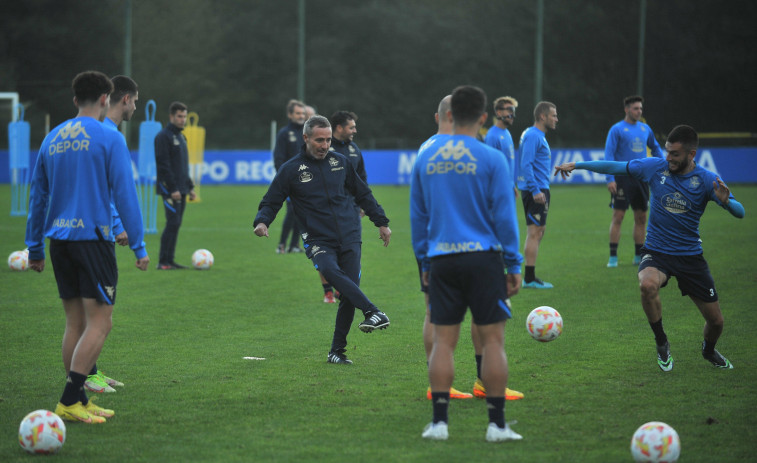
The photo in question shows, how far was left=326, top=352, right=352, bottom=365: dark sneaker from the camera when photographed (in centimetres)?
729

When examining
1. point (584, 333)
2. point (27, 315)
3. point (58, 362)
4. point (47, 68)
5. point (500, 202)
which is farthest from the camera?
point (47, 68)

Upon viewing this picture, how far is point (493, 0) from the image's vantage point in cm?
4797

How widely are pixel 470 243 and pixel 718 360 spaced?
9.90 feet

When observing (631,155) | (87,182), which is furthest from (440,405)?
(631,155)

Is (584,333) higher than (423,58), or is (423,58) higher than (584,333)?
(423,58)

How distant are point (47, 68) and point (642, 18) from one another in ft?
91.3

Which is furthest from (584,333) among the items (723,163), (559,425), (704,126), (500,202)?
(704,126)

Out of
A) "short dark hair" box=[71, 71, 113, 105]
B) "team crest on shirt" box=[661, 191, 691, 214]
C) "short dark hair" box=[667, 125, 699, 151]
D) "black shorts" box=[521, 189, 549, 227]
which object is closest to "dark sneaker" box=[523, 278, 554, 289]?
"black shorts" box=[521, 189, 549, 227]

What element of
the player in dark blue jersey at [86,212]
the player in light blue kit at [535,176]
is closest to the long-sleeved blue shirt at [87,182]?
the player in dark blue jersey at [86,212]

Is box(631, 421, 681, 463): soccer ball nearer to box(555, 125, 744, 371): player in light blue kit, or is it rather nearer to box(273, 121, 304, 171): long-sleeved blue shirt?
box(555, 125, 744, 371): player in light blue kit

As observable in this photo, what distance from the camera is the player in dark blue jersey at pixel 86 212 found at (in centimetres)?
550

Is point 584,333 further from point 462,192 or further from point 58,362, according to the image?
point 58,362

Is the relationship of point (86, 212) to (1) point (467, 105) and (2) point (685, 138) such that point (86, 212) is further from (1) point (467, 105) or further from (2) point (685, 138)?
(2) point (685, 138)

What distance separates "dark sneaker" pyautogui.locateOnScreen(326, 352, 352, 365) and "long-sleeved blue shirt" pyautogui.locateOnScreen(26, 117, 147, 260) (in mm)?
2220
